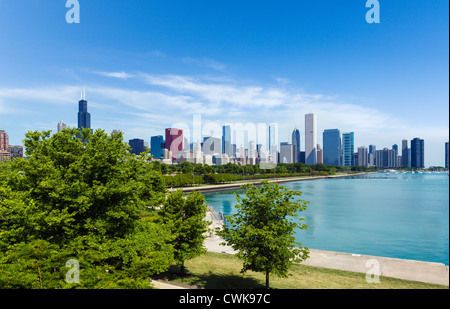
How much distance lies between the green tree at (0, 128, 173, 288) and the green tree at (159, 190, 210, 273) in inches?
99.8

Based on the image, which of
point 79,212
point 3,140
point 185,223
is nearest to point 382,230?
point 185,223

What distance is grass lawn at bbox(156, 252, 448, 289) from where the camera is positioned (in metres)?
15.9

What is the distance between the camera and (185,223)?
56.7 ft

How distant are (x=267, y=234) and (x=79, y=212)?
29.7 feet

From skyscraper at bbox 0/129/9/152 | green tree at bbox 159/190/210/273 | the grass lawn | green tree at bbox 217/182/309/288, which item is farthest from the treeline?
skyscraper at bbox 0/129/9/152

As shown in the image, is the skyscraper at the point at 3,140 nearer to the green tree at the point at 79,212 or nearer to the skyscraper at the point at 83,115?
the skyscraper at the point at 83,115

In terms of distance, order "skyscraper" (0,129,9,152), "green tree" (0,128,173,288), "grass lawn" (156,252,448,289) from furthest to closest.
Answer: "skyscraper" (0,129,9,152), "grass lawn" (156,252,448,289), "green tree" (0,128,173,288)

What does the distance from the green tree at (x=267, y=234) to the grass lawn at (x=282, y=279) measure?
240 cm

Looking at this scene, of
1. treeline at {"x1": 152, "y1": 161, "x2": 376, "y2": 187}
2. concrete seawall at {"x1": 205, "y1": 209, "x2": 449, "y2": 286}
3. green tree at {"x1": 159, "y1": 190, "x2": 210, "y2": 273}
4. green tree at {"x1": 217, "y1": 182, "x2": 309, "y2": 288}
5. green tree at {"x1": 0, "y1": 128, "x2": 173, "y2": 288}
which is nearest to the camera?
green tree at {"x1": 0, "y1": 128, "x2": 173, "y2": 288}

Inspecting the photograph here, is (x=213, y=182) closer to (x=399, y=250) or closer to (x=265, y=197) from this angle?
(x=399, y=250)

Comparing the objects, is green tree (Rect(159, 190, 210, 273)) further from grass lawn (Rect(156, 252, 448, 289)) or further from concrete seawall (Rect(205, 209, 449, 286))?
concrete seawall (Rect(205, 209, 449, 286))

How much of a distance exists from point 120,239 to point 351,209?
58.3m

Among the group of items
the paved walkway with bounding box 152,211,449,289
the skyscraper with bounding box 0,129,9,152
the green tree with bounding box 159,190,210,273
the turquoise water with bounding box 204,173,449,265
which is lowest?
the turquoise water with bounding box 204,173,449,265
